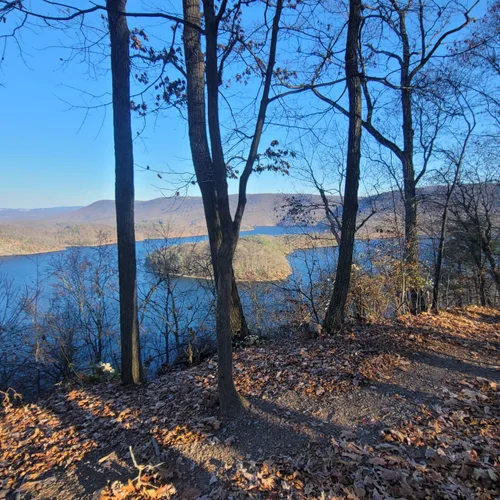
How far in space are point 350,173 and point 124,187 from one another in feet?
13.1

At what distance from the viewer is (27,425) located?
356cm

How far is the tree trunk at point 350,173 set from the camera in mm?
4984

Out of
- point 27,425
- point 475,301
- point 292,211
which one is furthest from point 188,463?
point 475,301

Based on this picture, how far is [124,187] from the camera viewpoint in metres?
4.32

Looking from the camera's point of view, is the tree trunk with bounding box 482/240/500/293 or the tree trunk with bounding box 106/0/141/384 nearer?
the tree trunk with bounding box 106/0/141/384

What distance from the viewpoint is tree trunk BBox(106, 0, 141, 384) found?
4152 mm

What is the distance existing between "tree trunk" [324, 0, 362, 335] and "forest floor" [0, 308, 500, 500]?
934mm

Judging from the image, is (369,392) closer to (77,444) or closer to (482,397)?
(482,397)

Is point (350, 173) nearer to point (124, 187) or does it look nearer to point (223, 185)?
point (223, 185)

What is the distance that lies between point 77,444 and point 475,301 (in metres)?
20.1

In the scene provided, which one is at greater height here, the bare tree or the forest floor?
the bare tree

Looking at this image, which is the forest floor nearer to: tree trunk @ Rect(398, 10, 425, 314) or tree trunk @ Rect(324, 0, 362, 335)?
tree trunk @ Rect(324, 0, 362, 335)

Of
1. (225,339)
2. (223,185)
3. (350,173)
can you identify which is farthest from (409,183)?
(225,339)

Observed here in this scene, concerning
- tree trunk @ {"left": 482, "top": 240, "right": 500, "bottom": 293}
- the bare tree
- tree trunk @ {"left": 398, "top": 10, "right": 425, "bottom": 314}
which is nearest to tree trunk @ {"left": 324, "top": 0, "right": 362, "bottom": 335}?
the bare tree
